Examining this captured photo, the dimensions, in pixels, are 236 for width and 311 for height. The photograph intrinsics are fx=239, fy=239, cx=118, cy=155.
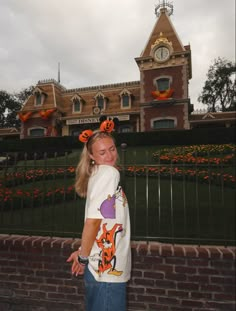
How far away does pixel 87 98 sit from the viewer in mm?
27203

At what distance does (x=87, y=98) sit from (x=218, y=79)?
70.7ft

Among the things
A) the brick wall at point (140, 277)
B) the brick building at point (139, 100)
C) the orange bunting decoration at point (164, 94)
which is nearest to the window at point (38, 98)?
the brick building at point (139, 100)

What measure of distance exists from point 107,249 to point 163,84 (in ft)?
71.7

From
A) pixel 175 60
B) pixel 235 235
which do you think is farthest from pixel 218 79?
pixel 235 235

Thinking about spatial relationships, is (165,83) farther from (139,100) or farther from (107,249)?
(107,249)

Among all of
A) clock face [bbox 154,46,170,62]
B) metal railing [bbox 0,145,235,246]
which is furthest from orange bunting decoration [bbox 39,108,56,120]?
metal railing [bbox 0,145,235,246]

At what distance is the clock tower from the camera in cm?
2130

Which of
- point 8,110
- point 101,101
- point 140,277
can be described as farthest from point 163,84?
point 8,110

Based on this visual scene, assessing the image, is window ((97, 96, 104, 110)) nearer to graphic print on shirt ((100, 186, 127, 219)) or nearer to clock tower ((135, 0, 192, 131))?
clock tower ((135, 0, 192, 131))

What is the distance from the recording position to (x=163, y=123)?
21703 millimetres

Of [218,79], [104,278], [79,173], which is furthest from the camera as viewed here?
[218,79]

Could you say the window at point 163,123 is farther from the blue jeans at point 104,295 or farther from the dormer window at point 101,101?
the blue jeans at point 104,295

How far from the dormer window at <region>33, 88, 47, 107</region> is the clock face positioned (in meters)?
13.3

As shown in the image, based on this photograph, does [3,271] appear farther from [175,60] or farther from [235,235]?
[175,60]
